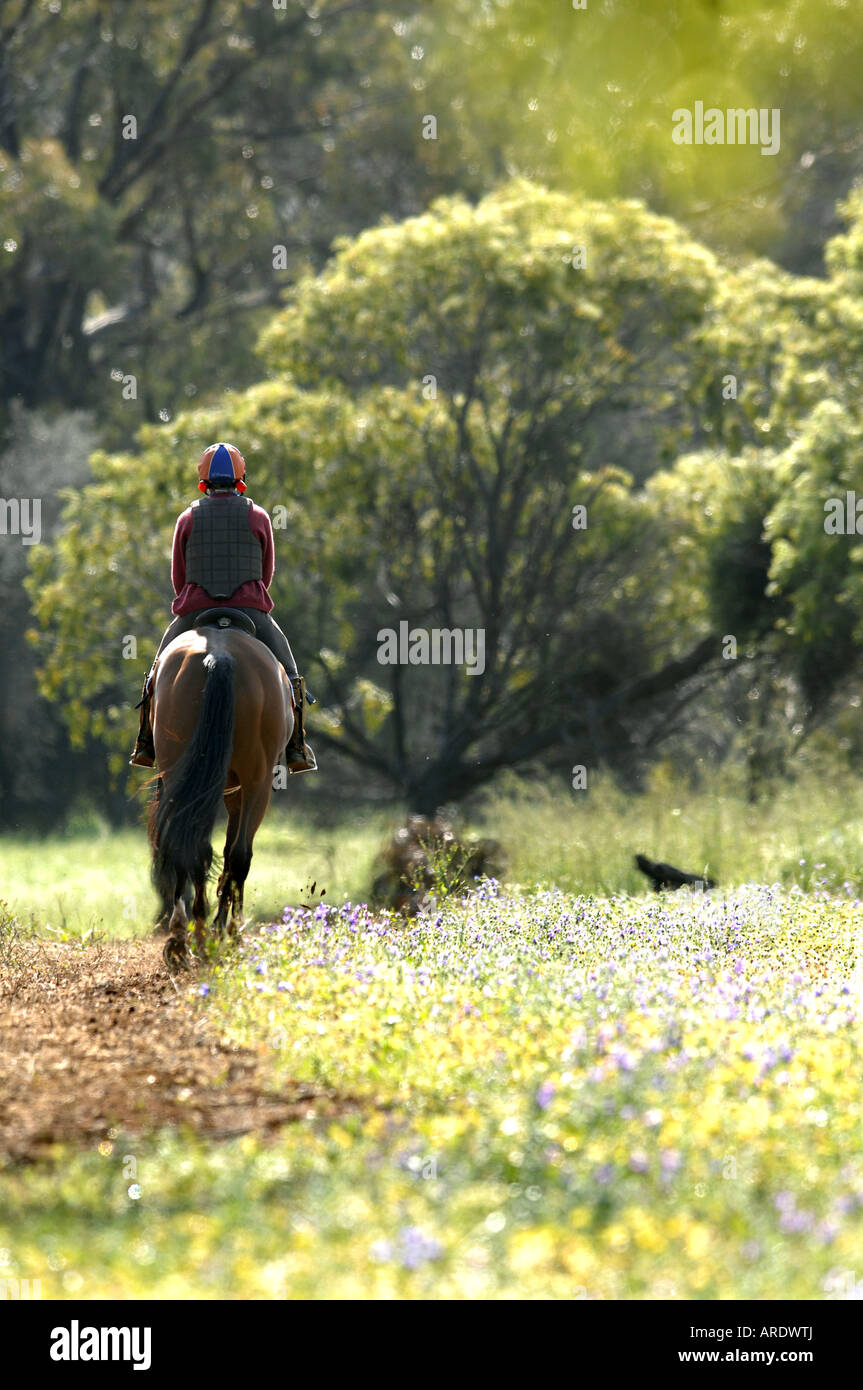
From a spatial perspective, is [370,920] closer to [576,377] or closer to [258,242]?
[576,377]

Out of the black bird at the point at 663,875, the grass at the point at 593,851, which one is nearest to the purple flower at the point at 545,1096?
the grass at the point at 593,851

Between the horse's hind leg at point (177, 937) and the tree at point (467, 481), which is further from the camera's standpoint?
the tree at point (467, 481)

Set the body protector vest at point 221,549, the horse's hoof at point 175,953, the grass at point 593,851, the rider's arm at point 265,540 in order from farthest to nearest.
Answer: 1. the grass at point 593,851
2. the rider's arm at point 265,540
3. the body protector vest at point 221,549
4. the horse's hoof at point 175,953

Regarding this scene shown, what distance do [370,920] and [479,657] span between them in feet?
25.3

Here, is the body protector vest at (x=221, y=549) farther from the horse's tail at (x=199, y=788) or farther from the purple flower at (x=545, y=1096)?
the purple flower at (x=545, y=1096)

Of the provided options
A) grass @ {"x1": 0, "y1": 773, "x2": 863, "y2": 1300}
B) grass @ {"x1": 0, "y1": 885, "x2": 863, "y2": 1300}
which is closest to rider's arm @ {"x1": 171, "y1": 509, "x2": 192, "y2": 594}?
grass @ {"x1": 0, "y1": 773, "x2": 863, "y2": 1300}

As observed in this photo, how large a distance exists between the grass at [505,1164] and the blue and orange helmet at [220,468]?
10.8 feet

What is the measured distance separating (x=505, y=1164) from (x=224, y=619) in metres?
4.55

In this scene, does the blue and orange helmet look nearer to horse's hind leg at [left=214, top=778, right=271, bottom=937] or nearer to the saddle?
the saddle

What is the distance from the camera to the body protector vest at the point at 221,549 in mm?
8680

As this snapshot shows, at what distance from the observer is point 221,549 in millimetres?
8680

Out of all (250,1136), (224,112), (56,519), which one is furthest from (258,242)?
(250,1136)

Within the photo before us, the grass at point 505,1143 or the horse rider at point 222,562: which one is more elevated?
the horse rider at point 222,562

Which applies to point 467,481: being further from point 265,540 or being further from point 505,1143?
point 505,1143
